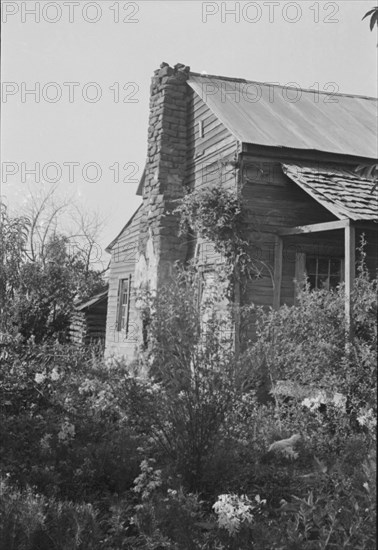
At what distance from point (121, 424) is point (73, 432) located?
0.96 metres

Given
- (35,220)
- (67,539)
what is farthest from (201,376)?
(35,220)

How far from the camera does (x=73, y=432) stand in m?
6.45

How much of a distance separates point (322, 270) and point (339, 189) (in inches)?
75.1

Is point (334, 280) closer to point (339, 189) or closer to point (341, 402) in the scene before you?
point (339, 189)

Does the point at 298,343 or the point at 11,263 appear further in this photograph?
the point at 11,263

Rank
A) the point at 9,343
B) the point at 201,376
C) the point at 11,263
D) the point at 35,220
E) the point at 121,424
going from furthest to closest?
the point at 35,220 → the point at 11,263 → the point at 9,343 → the point at 121,424 → the point at 201,376

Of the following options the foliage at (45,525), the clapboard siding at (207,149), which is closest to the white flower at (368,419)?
the foliage at (45,525)

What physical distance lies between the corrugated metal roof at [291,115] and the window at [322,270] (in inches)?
80.5

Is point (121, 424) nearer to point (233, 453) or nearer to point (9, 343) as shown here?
point (233, 453)

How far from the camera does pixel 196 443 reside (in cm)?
561

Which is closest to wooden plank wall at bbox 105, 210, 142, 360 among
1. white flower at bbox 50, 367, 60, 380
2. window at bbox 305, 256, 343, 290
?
window at bbox 305, 256, 343, 290

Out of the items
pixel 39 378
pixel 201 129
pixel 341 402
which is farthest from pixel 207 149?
pixel 341 402

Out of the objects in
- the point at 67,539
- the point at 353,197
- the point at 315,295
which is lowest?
the point at 67,539

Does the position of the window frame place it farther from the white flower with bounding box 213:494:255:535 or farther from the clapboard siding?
the white flower with bounding box 213:494:255:535
